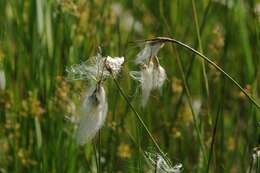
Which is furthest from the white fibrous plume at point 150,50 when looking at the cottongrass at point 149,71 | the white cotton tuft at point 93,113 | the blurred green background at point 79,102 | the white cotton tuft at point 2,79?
the white cotton tuft at point 2,79

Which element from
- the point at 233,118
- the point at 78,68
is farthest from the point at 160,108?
the point at 78,68

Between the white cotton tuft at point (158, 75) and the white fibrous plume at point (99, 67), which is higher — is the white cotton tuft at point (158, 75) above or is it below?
below

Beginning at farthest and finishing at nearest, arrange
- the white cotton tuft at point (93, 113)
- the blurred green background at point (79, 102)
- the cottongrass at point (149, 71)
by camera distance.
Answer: the blurred green background at point (79, 102) < the cottongrass at point (149, 71) < the white cotton tuft at point (93, 113)

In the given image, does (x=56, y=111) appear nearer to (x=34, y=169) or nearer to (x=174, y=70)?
(x=34, y=169)

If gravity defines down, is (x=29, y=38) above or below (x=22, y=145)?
above

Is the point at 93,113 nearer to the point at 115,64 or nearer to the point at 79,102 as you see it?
the point at 115,64

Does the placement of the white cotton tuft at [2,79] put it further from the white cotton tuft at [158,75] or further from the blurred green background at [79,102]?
the white cotton tuft at [158,75]

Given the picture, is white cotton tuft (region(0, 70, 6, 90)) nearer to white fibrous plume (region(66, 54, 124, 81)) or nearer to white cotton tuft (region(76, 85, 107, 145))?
white fibrous plume (region(66, 54, 124, 81))

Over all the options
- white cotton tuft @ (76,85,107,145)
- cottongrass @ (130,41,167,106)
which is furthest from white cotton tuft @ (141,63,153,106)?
white cotton tuft @ (76,85,107,145)
